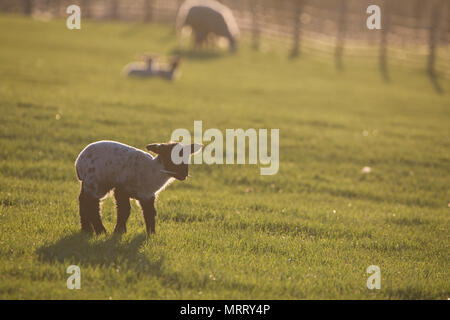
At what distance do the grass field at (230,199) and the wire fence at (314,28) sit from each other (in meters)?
16.0

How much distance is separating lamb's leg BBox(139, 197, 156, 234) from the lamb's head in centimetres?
55

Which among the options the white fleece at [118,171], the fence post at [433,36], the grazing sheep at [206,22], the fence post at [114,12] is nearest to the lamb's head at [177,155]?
the white fleece at [118,171]

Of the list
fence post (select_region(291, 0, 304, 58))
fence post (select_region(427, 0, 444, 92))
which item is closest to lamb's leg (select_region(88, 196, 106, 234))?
fence post (select_region(427, 0, 444, 92))

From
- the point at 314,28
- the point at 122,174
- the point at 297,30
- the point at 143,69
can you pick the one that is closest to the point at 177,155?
the point at 122,174

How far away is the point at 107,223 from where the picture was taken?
7.02m

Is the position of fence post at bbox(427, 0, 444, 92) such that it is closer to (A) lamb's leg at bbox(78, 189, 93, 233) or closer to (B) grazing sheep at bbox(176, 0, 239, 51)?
(B) grazing sheep at bbox(176, 0, 239, 51)

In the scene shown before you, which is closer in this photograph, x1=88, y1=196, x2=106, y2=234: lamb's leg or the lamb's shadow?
the lamb's shadow

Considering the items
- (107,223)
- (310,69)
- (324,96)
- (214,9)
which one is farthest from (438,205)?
(214,9)

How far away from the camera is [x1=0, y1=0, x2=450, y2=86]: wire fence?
1407 inches

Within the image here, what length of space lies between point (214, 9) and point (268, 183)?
27.6 meters

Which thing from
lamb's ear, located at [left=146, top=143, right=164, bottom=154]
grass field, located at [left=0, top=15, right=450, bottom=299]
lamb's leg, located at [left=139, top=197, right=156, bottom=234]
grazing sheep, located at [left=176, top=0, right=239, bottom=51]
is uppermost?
grazing sheep, located at [left=176, top=0, right=239, bottom=51]

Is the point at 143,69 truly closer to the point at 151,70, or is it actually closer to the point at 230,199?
the point at 151,70

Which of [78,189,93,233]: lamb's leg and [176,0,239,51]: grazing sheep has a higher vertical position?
[176,0,239,51]: grazing sheep
